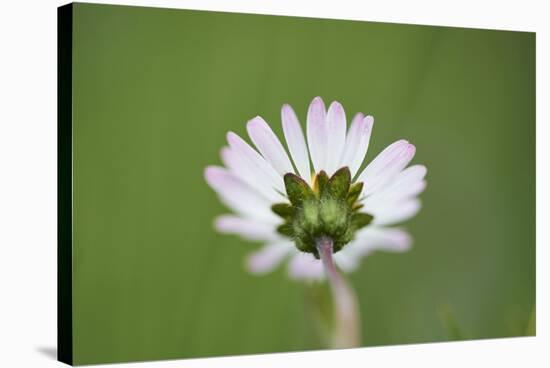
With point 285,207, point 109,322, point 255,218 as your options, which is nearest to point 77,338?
point 109,322

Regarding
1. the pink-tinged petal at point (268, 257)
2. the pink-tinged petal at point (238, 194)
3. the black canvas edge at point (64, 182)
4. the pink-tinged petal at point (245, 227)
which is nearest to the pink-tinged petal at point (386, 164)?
the pink-tinged petal at point (238, 194)

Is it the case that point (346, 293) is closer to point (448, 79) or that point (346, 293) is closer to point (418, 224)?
point (418, 224)

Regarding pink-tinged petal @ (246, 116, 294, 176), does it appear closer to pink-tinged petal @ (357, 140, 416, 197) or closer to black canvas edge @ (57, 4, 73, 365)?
pink-tinged petal @ (357, 140, 416, 197)

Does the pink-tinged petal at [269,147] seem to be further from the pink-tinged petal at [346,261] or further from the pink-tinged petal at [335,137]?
the pink-tinged petal at [346,261]

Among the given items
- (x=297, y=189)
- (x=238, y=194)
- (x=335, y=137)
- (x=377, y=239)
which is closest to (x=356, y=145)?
(x=335, y=137)

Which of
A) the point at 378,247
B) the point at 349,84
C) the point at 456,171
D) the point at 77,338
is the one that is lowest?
the point at 77,338

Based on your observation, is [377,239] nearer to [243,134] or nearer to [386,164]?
[243,134]

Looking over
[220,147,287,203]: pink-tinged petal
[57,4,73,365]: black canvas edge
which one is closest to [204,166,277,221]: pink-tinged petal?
[220,147,287,203]: pink-tinged petal
